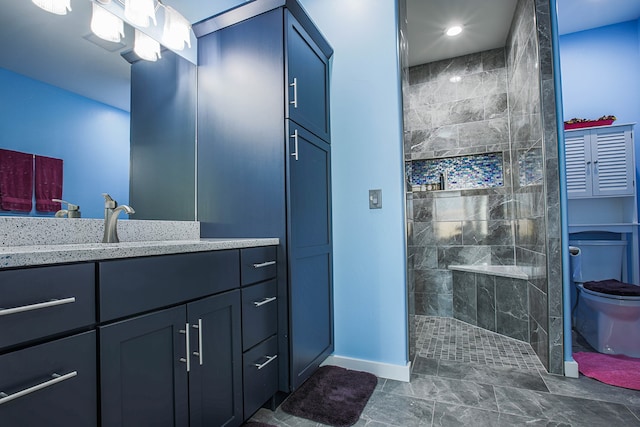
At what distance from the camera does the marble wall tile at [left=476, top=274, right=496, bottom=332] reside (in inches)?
115

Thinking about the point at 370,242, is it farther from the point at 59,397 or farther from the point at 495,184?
the point at 495,184

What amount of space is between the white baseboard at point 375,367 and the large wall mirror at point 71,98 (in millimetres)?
1428

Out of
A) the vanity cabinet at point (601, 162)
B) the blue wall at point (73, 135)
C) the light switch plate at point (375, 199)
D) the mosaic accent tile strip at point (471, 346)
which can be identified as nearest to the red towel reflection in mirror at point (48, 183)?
the blue wall at point (73, 135)

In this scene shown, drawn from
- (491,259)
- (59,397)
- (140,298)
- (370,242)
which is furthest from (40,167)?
(491,259)

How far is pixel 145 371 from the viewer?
970mm

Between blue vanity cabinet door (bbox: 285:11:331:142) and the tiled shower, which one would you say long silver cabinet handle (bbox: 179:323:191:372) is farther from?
the tiled shower

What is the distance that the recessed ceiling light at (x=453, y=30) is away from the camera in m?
3.05

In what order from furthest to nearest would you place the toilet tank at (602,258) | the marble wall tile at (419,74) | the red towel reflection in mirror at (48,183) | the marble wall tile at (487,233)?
the marble wall tile at (419,74)
the marble wall tile at (487,233)
the toilet tank at (602,258)
the red towel reflection in mirror at (48,183)

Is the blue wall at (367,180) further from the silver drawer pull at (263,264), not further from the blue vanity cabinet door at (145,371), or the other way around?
the blue vanity cabinet door at (145,371)

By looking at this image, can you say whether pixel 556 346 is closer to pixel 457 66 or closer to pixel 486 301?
pixel 486 301

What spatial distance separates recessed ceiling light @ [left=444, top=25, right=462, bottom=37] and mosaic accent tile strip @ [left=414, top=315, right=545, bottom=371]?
2.85m

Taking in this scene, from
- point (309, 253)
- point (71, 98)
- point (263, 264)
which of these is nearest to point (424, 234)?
point (309, 253)

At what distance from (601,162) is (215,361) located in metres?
3.64

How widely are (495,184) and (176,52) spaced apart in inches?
125
